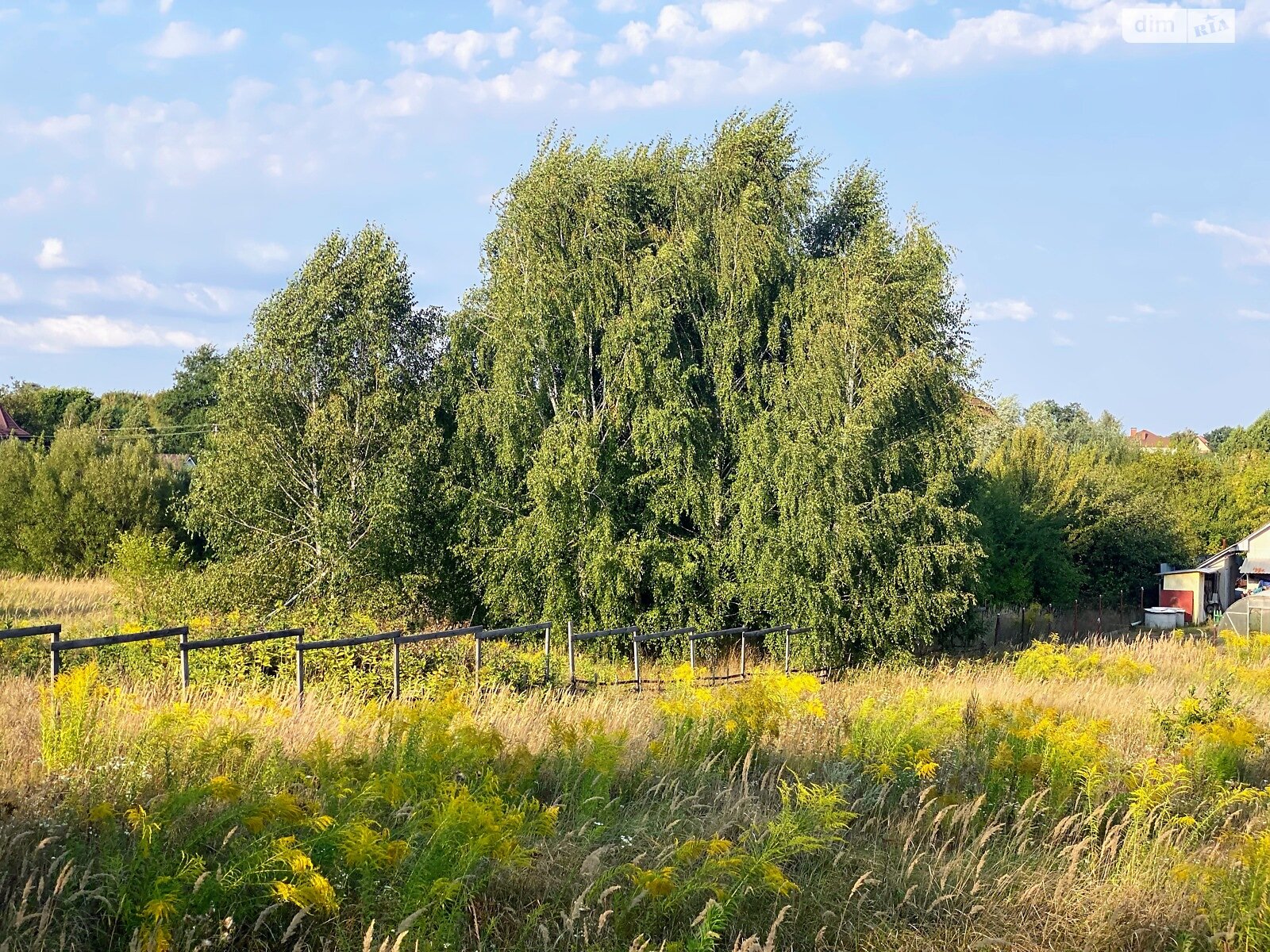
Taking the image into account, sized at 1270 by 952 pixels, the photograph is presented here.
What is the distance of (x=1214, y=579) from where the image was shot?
43906 mm

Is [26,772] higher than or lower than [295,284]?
lower

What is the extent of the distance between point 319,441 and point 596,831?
19559 mm

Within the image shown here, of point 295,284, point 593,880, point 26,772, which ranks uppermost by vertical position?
point 295,284

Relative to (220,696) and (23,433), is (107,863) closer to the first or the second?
(220,696)

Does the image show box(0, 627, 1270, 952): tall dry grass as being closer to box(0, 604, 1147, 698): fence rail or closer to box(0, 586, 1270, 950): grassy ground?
box(0, 586, 1270, 950): grassy ground

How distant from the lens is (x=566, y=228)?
24.2 m

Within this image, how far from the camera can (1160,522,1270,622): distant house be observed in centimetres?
4162

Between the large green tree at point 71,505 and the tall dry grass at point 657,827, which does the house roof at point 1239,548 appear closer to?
the tall dry grass at point 657,827

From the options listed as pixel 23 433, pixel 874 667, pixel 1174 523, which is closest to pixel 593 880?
pixel 874 667

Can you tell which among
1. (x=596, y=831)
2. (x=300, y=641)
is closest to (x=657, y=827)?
(x=596, y=831)

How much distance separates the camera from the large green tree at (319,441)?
22.8m

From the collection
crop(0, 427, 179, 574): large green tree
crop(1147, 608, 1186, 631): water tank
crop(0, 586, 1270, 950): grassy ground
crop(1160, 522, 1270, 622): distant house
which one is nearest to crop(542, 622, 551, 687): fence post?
crop(0, 586, 1270, 950): grassy ground

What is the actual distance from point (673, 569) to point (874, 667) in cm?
466

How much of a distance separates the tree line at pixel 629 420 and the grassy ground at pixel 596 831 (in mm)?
14356
